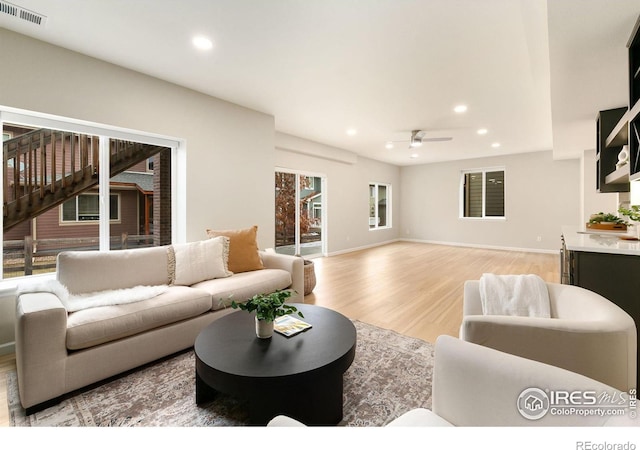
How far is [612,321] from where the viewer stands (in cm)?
109

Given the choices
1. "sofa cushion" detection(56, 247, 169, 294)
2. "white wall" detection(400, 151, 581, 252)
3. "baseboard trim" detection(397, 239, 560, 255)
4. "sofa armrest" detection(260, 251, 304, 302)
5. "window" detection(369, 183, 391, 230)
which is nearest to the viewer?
"sofa cushion" detection(56, 247, 169, 294)

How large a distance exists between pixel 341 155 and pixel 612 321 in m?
6.13

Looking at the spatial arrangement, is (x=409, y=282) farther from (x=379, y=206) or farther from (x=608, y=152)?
(x=379, y=206)

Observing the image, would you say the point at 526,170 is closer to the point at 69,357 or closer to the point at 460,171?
the point at 460,171

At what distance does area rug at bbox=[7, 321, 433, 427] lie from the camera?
154 centimetres

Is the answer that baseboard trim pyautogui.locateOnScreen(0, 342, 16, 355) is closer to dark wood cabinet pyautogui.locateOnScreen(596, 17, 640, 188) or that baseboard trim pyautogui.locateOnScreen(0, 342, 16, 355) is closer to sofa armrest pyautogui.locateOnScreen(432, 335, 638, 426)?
sofa armrest pyautogui.locateOnScreen(432, 335, 638, 426)

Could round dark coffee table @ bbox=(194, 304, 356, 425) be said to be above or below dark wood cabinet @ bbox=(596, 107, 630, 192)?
below

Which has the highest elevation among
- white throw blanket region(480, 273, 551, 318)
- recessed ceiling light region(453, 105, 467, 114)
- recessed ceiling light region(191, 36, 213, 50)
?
recessed ceiling light region(453, 105, 467, 114)

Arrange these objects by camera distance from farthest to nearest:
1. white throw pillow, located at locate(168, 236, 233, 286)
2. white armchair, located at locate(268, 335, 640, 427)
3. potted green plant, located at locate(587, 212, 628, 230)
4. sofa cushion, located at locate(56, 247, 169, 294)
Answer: potted green plant, located at locate(587, 212, 628, 230) → white throw pillow, located at locate(168, 236, 233, 286) → sofa cushion, located at locate(56, 247, 169, 294) → white armchair, located at locate(268, 335, 640, 427)

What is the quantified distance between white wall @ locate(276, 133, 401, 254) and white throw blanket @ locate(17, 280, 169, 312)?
3.82 metres

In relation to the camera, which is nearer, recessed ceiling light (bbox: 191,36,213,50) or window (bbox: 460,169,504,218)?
recessed ceiling light (bbox: 191,36,213,50)

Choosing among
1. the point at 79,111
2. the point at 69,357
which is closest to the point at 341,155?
the point at 79,111

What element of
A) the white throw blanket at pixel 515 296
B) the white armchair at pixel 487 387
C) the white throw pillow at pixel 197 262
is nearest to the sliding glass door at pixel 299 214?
the white throw pillow at pixel 197 262

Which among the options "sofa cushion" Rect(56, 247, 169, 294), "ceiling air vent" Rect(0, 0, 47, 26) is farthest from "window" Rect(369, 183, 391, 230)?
"ceiling air vent" Rect(0, 0, 47, 26)
